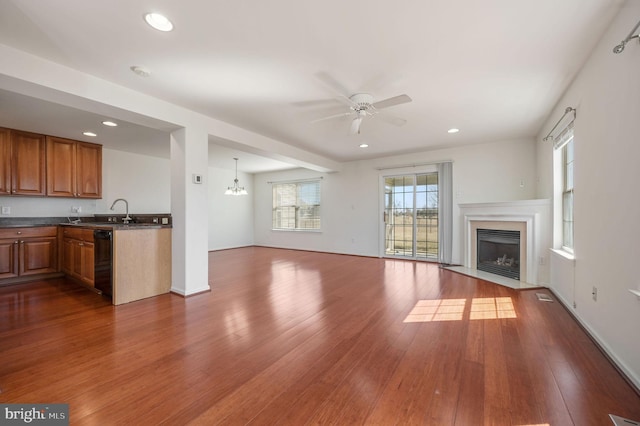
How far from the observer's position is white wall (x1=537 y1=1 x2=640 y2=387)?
5.95 ft

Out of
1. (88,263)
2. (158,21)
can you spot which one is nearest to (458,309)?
(158,21)

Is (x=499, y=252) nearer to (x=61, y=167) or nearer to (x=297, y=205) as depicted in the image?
(x=297, y=205)

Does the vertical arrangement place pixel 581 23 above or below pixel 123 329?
above

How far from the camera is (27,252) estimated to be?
434 centimetres

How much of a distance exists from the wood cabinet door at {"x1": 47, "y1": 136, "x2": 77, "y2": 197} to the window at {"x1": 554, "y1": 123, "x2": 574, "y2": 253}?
774 centimetres

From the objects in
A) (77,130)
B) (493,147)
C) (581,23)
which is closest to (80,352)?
(77,130)

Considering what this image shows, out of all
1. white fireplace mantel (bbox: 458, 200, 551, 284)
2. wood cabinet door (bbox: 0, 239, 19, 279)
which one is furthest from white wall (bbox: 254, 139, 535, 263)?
wood cabinet door (bbox: 0, 239, 19, 279)

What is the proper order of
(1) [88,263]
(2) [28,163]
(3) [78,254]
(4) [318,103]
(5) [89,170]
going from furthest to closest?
(5) [89,170] → (2) [28,163] → (3) [78,254] → (1) [88,263] → (4) [318,103]

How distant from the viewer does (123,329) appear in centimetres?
255

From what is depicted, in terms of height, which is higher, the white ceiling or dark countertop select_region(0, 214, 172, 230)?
the white ceiling

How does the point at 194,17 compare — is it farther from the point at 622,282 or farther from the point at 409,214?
the point at 409,214

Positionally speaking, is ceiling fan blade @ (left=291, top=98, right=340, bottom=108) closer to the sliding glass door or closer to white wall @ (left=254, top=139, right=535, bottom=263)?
white wall @ (left=254, top=139, right=535, bottom=263)

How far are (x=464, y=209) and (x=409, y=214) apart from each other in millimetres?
1299

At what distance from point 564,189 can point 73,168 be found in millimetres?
8017
